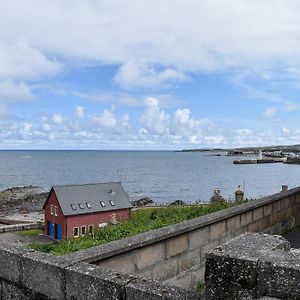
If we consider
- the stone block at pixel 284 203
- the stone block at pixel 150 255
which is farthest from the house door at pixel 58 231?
the stone block at pixel 150 255

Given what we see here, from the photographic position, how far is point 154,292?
2.69m

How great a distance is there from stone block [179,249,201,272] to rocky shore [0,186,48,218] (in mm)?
60043

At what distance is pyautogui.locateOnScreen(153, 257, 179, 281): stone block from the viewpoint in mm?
5035

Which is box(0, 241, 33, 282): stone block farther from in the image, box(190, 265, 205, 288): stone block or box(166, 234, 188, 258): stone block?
box(190, 265, 205, 288): stone block

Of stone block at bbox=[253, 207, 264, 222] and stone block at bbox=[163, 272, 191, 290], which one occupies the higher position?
stone block at bbox=[253, 207, 264, 222]

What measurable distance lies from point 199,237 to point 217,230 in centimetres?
59

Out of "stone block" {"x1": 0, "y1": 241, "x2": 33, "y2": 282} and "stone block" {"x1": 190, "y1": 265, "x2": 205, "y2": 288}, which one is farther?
"stone block" {"x1": 190, "y1": 265, "x2": 205, "y2": 288}

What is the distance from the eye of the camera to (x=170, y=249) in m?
5.30

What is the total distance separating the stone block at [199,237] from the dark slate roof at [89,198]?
33.8 metres

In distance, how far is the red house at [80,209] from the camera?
128ft

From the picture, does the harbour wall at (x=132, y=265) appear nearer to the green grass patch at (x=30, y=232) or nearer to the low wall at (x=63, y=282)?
the low wall at (x=63, y=282)

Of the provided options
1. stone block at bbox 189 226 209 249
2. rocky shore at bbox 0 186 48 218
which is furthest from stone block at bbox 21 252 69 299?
rocky shore at bbox 0 186 48 218

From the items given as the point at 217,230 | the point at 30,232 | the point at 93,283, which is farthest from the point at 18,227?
the point at 93,283

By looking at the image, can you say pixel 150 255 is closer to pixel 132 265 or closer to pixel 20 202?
pixel 132 265
